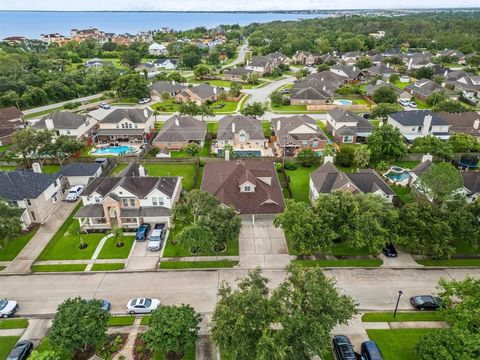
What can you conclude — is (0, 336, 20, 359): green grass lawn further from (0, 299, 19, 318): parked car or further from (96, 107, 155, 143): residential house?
(96, 107, 155, 143): residential house

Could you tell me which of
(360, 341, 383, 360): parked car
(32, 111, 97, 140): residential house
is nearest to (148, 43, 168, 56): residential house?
(32, 111, 97, 140): residential house

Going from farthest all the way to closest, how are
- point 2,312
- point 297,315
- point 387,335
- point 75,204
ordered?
point 75,204 < point 2,312 < point 387,335 < point 297,315

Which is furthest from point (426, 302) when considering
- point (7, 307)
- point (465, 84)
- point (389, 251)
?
point (465, 84)

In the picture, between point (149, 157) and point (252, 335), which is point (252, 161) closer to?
point (149, 157)

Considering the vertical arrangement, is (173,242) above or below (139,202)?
below

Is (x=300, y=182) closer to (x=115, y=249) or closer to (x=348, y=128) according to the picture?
(x=348, y=128)

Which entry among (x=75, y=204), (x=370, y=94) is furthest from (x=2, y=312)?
(x=370, y=94)

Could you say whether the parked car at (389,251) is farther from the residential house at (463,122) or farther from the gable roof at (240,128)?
the residential house at (463,122)
